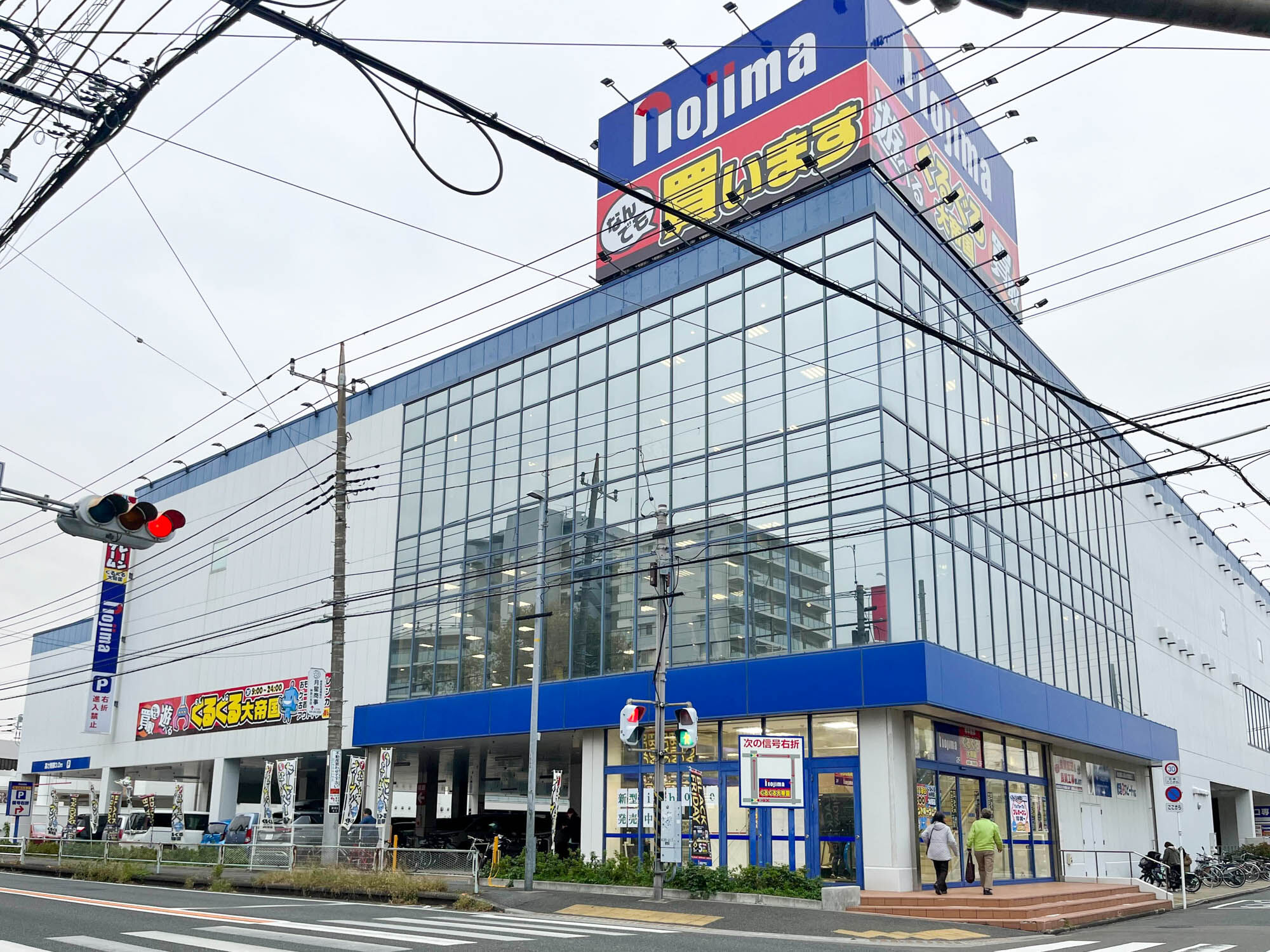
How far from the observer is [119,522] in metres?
9.78

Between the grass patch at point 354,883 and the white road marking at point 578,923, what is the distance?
8.05 ft

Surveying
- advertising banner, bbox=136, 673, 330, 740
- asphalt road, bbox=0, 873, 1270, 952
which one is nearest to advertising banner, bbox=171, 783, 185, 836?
advertising banner, bbox=136, 673, 330, 740

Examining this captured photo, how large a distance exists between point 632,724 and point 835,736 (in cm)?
519

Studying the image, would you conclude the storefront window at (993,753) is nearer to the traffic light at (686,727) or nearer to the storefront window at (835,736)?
the storefront window at (835,736)

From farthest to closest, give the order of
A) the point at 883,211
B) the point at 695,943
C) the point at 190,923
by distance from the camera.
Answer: the point at 883,211 < the point at 190,923 < the point at 695,943

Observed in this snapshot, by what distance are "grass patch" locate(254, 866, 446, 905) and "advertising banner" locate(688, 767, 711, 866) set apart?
621cm

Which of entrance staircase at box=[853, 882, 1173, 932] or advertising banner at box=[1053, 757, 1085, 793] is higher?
advertising banner at box=[1053, 757, 1085, 793]

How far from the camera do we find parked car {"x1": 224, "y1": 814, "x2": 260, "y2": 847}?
118ft

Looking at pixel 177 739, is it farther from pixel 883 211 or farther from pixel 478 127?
pixel 478 127

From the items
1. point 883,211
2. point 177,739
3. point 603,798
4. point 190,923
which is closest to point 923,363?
point 883,211

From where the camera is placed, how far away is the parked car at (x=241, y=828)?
35.8 metres

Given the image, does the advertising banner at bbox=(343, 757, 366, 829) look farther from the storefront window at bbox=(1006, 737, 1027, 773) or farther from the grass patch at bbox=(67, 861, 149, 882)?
the storefront window at bbox=(1006, 737, 1027, 773)

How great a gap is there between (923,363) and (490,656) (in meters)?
15.2

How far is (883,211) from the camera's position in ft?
88.0
